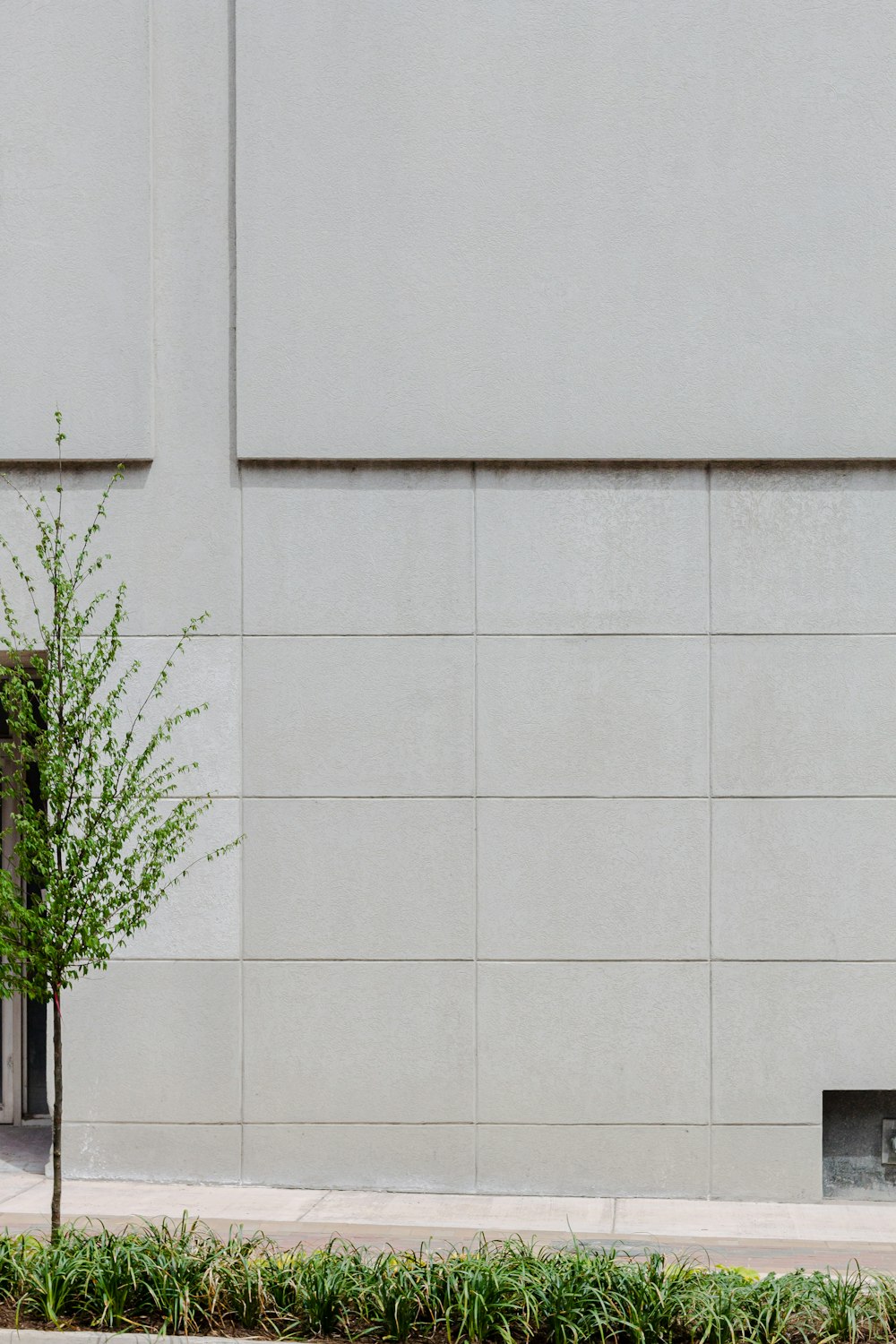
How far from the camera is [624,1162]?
944 cm

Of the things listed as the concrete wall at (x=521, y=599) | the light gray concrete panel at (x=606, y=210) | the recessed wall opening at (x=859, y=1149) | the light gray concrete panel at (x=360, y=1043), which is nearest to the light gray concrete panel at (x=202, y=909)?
the concrete wall at (x=521, y=599)

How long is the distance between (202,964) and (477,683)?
2937 mm

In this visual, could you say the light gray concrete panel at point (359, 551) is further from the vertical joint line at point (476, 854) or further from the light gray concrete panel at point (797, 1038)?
the light gray concrete panel at point (797, 1038)

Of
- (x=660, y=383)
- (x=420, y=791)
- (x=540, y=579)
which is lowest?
(x=420, y=791)

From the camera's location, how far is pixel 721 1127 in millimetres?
9430

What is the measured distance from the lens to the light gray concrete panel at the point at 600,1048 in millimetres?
9453

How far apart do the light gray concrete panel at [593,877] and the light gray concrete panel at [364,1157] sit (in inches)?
56.1

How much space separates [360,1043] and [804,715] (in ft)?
13.4

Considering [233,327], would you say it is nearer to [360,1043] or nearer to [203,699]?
[203,699]

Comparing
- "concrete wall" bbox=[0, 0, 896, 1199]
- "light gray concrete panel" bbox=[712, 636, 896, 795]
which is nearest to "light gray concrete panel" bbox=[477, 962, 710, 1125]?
"concrete wall" bbox=[0, 0, 896, 1199]

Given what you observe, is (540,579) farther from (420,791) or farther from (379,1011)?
(379,1011)

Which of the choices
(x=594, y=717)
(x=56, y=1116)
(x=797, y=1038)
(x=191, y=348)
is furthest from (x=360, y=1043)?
(x=191, y=348)

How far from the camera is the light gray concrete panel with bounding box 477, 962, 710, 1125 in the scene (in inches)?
372

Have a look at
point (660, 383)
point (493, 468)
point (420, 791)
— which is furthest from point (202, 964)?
point (660, 383)
